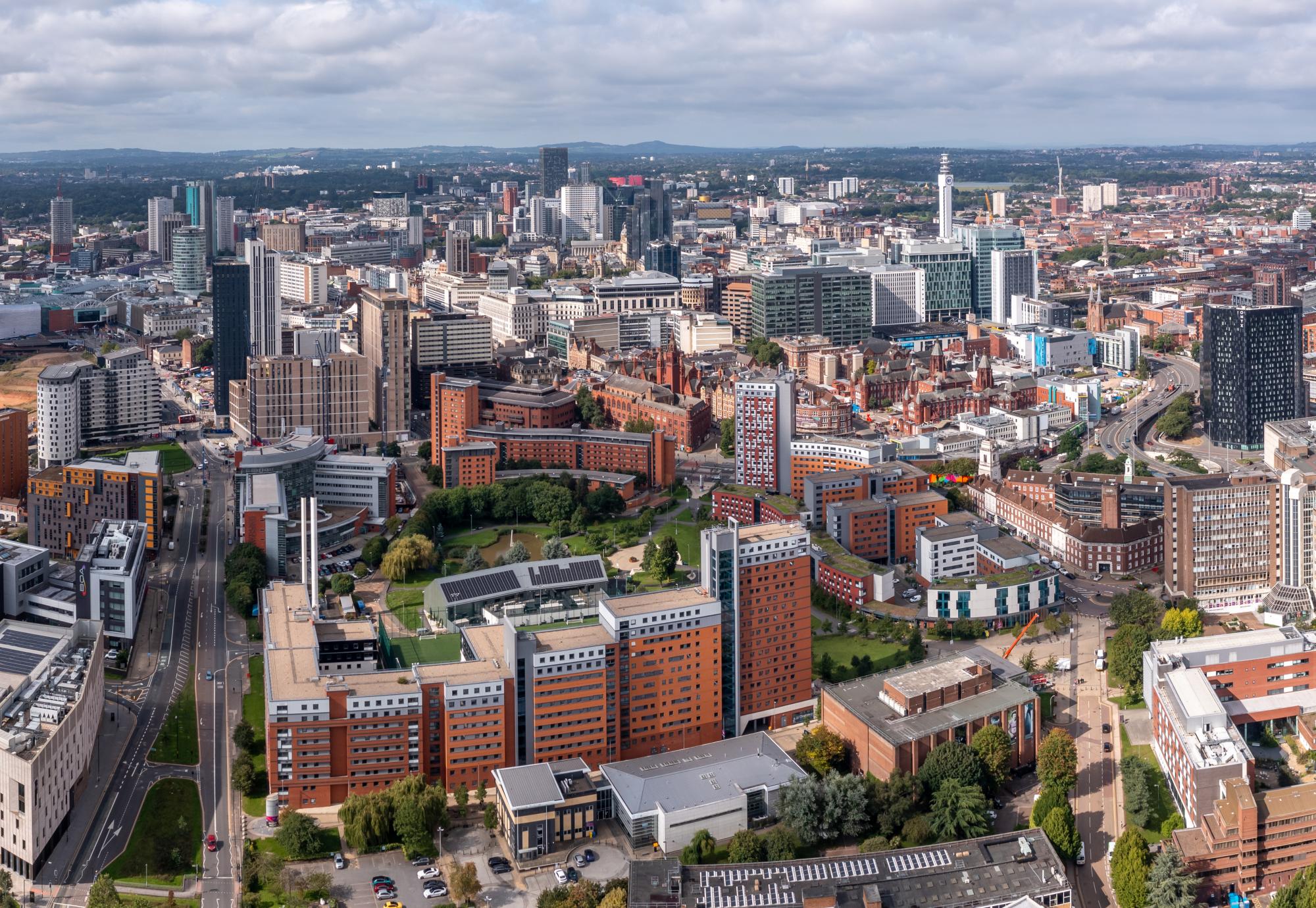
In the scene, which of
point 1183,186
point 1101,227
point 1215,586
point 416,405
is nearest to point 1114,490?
point 1215,586

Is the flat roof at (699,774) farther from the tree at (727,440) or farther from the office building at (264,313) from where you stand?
the office building at (264,313)

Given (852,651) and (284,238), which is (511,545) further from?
(284,238)

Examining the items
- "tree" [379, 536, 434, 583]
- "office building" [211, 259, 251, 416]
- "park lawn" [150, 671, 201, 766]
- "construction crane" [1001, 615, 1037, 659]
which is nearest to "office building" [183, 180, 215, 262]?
"office building" [211, 259, 251, 416]

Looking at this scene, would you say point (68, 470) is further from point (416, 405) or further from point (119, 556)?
point (416, 405)

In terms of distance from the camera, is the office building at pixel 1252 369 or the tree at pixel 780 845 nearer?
the tree at pixel 780 845

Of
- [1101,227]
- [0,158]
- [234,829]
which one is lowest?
[234,829]

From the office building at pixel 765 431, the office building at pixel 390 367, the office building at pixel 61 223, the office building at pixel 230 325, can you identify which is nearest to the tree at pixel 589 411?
the office building at pixel 390 367
